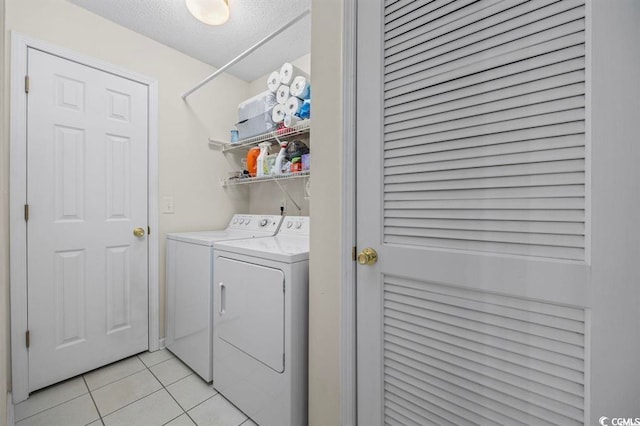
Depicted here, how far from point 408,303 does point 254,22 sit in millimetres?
2233

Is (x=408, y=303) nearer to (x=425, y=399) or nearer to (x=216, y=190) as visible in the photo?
(x=425, y=399)

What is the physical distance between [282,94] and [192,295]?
1.66m

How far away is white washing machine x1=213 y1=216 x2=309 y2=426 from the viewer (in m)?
1.26

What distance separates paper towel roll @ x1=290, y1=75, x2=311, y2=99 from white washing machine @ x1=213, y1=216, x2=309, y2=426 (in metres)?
1.18

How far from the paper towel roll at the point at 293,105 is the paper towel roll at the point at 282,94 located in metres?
0.05

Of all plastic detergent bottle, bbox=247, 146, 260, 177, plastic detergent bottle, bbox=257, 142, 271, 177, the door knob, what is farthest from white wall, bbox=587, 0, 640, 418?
plastic detergent bottle, bbox=247, 146, 260, 177

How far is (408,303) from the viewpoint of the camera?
0.93 metres

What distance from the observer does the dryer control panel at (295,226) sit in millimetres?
1954

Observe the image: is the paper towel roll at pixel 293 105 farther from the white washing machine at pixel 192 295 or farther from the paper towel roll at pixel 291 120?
the white washing machine at pixel 192 295

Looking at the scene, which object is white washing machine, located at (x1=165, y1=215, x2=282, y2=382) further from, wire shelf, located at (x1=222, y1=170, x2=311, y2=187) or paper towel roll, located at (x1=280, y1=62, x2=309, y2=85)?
paper towel roll, located at (x1=280, y1=62, x2=309, y2=85)

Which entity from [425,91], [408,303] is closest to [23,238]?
[408,303]

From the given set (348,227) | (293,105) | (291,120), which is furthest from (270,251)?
(293,105)

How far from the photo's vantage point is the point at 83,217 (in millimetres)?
1896

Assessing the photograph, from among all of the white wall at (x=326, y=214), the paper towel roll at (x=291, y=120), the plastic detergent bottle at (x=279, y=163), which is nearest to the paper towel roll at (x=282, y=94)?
the paper towel roll at (x=291, y=120)
